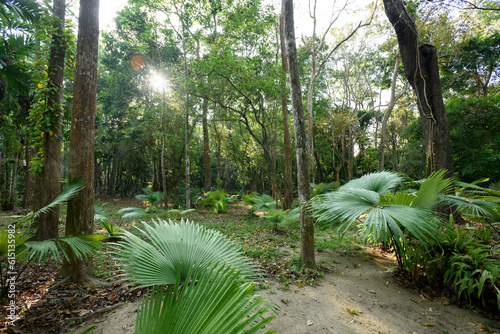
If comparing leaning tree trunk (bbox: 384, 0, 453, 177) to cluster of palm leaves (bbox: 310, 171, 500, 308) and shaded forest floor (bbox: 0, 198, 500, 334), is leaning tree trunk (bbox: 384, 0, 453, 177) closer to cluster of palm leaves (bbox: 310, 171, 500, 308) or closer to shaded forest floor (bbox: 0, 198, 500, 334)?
cluster of palm leaves (bbox: 310, 171, 500, 308)

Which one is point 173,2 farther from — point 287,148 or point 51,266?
point 51,266

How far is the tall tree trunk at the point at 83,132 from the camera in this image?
2.99 metres

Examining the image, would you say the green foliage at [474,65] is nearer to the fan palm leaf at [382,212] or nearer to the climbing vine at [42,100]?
the fan palm leaf at [382,212]

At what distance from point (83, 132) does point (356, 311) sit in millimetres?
4326

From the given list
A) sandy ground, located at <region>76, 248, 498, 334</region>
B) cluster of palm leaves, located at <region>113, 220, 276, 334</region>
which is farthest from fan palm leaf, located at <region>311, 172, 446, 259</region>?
cluster of palm leaves, located at <region>113, 220, 276, 334</region>

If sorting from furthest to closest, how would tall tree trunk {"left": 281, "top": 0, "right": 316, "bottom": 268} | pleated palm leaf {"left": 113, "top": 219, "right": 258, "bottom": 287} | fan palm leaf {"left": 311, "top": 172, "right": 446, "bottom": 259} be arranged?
1. tall tree trunk {"left": 281, "top": 0, "right": 316, "bottom": 268}
2. fan palm leaf {"left": 311, "top": 172, "right": 446, "bottom": 259}
3. pleated palm leaf {"left": 113, "top": 219, "right": 258, "bottom": 287}

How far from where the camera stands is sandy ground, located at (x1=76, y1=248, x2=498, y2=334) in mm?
2432

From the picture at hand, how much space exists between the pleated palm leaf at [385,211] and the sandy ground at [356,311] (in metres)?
0.67

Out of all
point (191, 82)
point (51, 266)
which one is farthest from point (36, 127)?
point (191, 82)

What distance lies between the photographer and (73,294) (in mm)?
2840

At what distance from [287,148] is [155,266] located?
8.29 metres

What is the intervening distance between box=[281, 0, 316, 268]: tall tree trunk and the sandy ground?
0.53 metres

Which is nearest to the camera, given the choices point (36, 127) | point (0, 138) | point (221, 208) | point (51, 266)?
point (36, 127)

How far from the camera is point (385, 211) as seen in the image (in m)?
2.16
